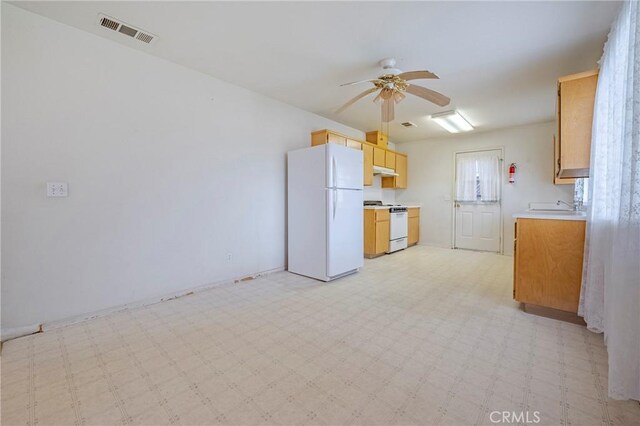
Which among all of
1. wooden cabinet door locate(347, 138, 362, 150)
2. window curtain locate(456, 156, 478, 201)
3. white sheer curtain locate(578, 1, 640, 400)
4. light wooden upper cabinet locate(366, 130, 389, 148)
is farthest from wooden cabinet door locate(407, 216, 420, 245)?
white sheer curtain locate(578, 1, 640, 400)

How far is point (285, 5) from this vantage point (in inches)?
78.9

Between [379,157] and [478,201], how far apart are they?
2276mm

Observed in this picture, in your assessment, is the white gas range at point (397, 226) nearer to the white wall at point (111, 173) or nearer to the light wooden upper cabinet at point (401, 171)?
the light wooden upper cabinet at point (401, 171)

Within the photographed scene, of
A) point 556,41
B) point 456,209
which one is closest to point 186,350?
point 556,41

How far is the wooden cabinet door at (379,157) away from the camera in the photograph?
5357 mm

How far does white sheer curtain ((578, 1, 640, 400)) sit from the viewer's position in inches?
52.2

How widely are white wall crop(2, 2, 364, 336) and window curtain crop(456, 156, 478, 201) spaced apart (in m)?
4.43

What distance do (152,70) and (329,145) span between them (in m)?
2.03

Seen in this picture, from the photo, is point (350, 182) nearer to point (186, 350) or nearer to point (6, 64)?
point (186, 350)

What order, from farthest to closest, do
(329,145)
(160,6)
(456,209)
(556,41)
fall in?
1. (456,209)
2. (329,145)
3. (556,41)
4. (160,6)

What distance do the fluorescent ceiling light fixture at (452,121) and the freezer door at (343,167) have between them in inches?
66.1

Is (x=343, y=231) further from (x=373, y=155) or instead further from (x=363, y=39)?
(x=373, y=155)

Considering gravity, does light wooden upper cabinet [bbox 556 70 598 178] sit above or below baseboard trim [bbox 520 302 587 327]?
above

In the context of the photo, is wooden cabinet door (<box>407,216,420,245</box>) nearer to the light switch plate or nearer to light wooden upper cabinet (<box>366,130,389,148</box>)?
light wooden upper cabinet (<box>366,130,389,148</box>)
